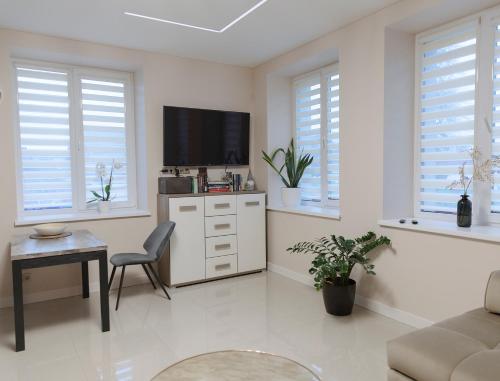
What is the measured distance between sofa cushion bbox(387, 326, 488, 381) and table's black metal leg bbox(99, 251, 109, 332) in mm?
2088

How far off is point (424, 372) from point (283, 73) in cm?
368

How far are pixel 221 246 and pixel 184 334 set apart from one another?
151cm

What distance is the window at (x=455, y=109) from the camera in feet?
9.11

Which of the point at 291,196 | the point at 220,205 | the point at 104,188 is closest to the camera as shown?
the point at 104,188

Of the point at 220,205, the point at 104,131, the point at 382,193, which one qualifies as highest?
the point at 104,131

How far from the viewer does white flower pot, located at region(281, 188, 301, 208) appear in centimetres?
439

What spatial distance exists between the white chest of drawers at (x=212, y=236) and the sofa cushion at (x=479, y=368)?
117 inches

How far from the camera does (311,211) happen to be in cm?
400

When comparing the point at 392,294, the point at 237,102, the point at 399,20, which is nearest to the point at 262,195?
the point at 237,102

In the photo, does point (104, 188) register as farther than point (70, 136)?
Yes

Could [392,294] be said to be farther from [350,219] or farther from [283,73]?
[283,73]

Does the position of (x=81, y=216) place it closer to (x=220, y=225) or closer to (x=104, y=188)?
(x=104, y=188)

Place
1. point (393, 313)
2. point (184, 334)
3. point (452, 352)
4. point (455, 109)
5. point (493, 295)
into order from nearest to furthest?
1. point (452, 352)
2. point (493, 295)
3. point (184, 334)
4. point (455, 109)
5. point (393, 313)

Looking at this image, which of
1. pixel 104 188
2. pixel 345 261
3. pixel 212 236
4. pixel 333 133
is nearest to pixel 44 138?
pixel 104 188
